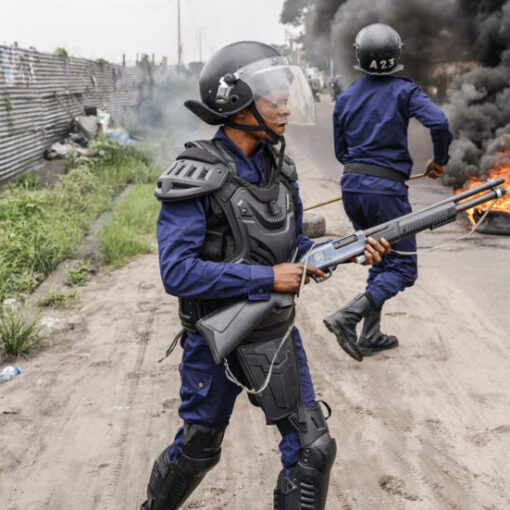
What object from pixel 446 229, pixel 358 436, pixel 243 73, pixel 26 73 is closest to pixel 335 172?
pixel 446 229

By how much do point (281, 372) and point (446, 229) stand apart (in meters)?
6.23

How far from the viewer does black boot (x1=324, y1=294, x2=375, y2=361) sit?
13.6 feet

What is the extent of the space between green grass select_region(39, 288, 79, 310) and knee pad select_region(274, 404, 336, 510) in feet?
12.3

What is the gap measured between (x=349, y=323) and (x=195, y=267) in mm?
2245

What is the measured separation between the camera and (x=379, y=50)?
421 cm

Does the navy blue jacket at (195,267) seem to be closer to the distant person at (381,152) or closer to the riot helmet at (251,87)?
the riot helmet at (251,87)

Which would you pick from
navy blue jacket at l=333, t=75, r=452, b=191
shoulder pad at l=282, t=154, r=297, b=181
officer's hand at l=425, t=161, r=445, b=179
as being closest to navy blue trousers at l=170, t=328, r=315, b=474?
shoulder pad at l=282, t=154, r=297, b=181

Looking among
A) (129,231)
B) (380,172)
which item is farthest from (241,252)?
(129,231)

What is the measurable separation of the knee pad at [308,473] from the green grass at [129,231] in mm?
4728

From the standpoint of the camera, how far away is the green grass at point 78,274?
6266 mm

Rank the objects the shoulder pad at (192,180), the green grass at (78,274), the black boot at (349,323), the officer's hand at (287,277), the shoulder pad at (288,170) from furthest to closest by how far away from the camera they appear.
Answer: the green grass at (78,274), the black boot at (349,323), the shoulder pad at (288,170), the officer's hand at (287,277), the shoulder pad at (192,180)

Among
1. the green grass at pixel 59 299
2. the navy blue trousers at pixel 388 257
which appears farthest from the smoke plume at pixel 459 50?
the green grass at pixel 59 299

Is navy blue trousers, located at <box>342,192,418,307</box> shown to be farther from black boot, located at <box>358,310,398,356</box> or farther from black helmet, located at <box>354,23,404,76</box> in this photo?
black helmet, located at <box>354,23,404,76</box>

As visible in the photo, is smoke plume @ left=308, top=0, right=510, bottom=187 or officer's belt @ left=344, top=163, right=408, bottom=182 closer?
officer's belt @ left=344, top=163, right=408, bottom=182
